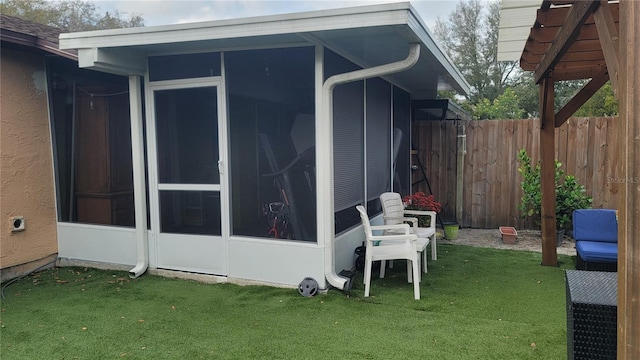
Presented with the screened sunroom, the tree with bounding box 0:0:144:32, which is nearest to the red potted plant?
the screened sunroom

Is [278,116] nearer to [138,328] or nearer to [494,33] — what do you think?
[138,328]

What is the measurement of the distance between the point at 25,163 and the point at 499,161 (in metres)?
6.39

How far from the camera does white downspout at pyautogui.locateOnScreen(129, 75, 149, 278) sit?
180 inches

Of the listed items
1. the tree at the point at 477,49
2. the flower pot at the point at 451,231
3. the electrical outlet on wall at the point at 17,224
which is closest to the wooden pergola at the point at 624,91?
the flower pot at the point at 451,231

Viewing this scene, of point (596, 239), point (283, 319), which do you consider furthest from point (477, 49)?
point (283, 319)

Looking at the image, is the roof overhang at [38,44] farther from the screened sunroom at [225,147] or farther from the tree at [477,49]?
the tree at [477,49]

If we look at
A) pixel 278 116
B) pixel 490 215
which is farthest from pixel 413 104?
pixel 278 116

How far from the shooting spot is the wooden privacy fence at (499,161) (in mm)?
6523

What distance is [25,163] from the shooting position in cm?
487

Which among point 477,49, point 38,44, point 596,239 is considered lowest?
point 596,239

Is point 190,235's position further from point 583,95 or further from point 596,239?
point 583,95

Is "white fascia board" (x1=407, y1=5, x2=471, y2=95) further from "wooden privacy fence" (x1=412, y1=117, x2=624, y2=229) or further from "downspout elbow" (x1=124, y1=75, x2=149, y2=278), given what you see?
"downspout elbow" (x1=124, y1=75, x2=149, y2=278)

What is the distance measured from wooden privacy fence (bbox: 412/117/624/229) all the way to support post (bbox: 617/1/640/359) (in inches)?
216

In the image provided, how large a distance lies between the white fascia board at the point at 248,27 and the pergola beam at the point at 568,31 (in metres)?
1.05
